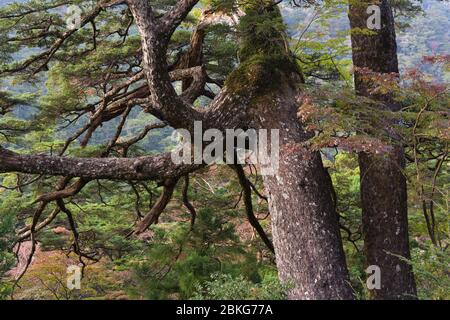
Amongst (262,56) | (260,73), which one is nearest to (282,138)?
(260,73)

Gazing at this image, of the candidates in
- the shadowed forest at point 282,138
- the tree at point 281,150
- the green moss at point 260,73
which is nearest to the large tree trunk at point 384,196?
the shadowed forest at point 282,138

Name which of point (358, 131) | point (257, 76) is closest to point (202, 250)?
point (257, 76)

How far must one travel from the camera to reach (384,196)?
15.9 ft

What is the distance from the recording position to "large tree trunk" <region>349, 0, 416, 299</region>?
15.6 ft

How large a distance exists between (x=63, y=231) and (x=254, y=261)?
712 cm

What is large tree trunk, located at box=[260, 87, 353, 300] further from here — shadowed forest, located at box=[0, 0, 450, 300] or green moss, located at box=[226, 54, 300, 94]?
green moss, located at box=[226, 54, 300, 94]

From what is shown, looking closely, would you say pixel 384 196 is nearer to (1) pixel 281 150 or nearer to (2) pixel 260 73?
(1) pixel 281 150

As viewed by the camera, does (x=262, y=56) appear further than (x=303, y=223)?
Yes

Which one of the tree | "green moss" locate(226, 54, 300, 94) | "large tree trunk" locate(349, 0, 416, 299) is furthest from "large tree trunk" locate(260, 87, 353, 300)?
"large tree trunk" locate(349, 0, 416, 299)

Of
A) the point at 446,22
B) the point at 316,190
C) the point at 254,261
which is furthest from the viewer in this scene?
the point at 446,22

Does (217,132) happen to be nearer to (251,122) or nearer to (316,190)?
(251,122)
